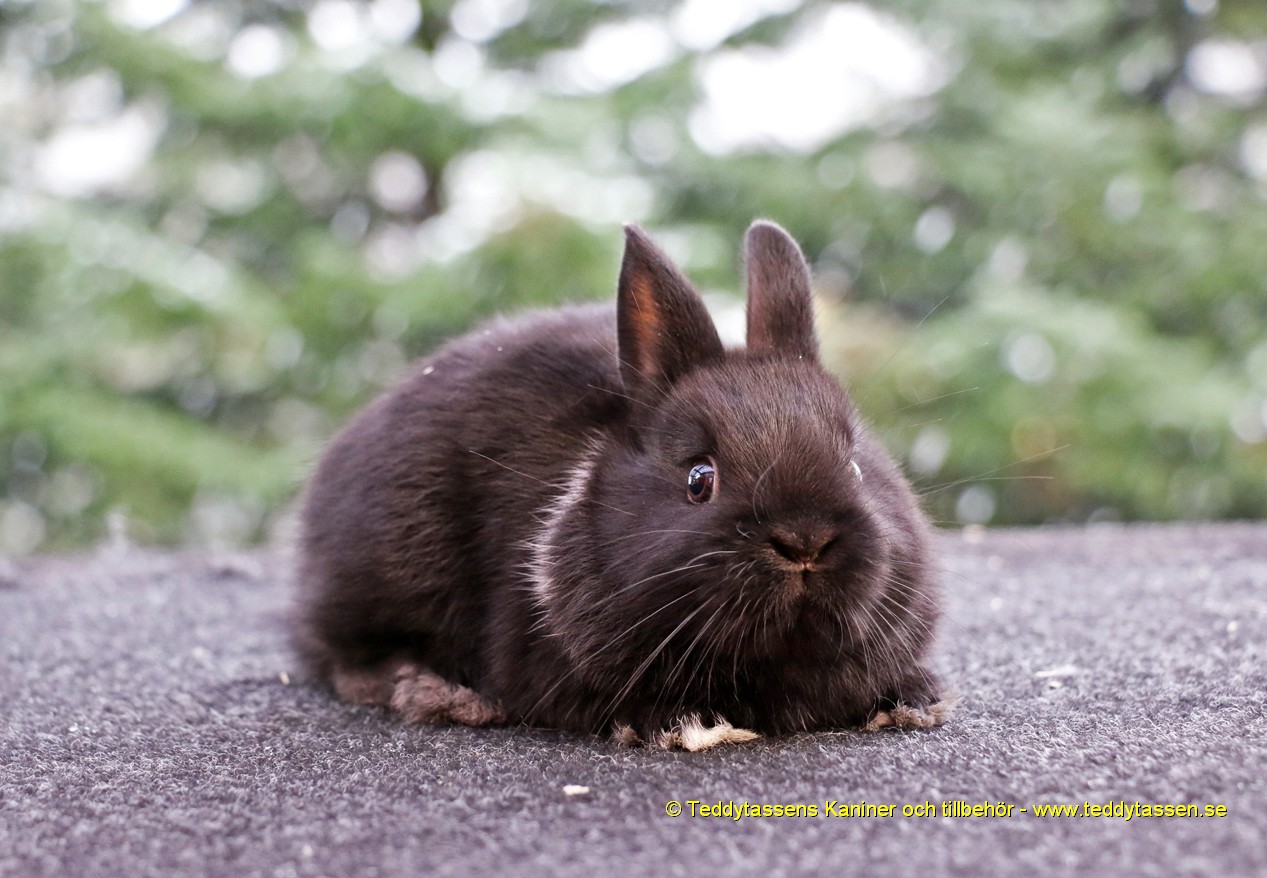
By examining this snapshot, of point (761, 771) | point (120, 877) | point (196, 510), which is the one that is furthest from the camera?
point (196, 510)

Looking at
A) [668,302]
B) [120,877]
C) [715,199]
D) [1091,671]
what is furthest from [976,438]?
[120,877]

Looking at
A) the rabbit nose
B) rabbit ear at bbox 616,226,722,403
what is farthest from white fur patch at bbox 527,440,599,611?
the rabbit nose

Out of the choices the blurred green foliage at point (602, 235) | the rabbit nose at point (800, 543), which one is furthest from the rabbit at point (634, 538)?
the blurred green foliage at point (602, 235)

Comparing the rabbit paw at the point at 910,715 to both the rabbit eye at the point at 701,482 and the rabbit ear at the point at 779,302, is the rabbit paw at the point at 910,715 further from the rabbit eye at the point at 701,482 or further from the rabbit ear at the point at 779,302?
the rabbit ear at the point at 779,302

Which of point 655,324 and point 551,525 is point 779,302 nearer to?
point 655,324

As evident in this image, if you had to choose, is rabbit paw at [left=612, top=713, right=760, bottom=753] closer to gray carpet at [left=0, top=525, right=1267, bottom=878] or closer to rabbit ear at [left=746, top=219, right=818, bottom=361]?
gray carpet at [left=0, top=525, right=1267, bottom=878]

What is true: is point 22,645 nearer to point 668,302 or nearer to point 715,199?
point 668,302
